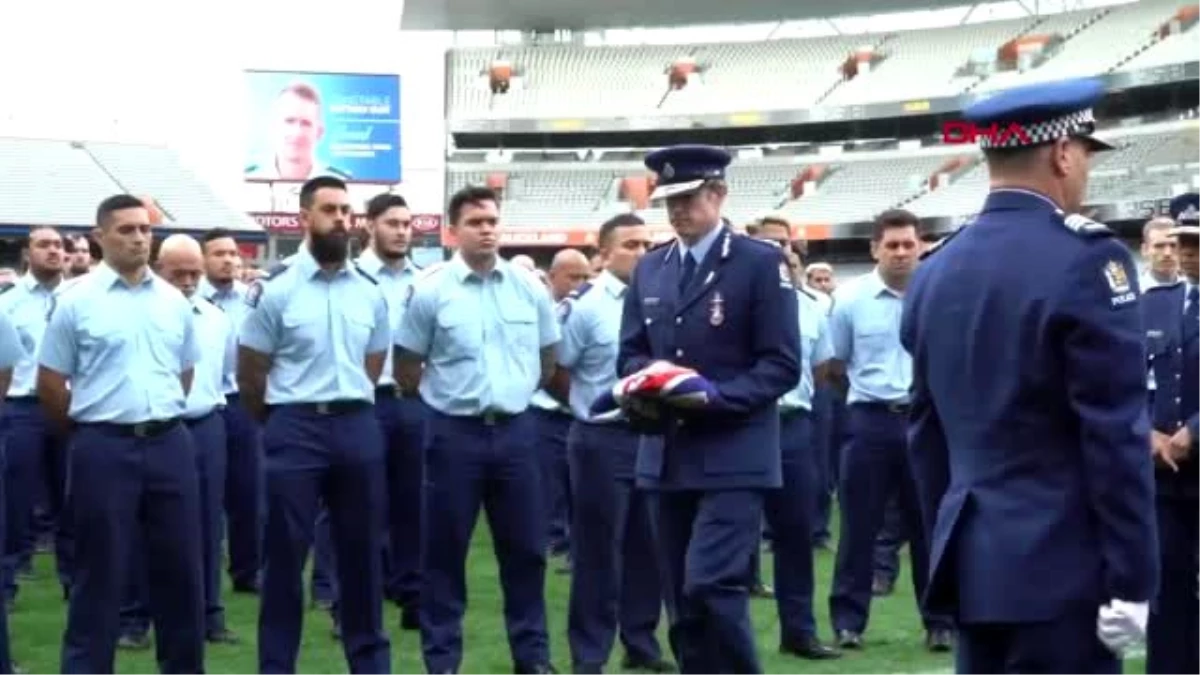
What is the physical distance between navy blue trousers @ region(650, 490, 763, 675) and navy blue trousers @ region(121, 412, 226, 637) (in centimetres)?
Result: 334

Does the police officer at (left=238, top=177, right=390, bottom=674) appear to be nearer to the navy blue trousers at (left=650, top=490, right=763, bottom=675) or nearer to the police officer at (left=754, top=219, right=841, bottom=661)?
the navy blue trousers at (left=650, top=490, right=763, bottom=675)

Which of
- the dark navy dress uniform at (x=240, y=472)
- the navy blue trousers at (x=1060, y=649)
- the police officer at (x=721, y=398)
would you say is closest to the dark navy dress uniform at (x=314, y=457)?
the police officer at (x=721, y=398)

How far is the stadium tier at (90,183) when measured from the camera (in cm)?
3797

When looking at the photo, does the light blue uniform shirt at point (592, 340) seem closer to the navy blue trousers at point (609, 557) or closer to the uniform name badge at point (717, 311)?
the navy blue trousers at point (609, 557)

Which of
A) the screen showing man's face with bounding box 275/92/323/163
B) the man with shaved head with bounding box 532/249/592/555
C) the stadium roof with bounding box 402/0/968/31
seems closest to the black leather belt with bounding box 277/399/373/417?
the man with shaved head with bounding box 532/249/592/555

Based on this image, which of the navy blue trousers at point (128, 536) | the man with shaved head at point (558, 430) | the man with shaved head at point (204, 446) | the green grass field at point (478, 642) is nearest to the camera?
the navy blue trousers at point (128, 536)

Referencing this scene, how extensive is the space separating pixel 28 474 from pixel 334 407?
4.11 m

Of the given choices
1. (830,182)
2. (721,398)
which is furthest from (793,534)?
(830,182)

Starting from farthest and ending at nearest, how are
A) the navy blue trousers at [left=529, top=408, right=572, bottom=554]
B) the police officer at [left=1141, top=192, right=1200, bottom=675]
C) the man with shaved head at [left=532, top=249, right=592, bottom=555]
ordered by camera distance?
the navy blue trousers at [left=529, top=408, right=572, bottom=554], the man with shaved head at [left=532, top=249, right=592, bottom=555], the police officer at [left=1141, top=192, right=1200, bottom=675]

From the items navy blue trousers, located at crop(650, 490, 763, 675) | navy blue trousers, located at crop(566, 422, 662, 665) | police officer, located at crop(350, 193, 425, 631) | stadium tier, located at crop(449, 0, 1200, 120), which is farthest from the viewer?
stadium tier, located at crop(449, 0, 1200, 120)

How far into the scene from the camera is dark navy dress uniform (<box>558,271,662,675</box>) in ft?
26.3

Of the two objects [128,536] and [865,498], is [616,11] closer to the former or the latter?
[865,498]

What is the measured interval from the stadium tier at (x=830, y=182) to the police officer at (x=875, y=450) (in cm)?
3260

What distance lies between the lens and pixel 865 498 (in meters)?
8.64
